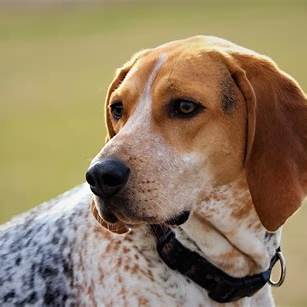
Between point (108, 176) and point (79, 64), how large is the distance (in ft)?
76.2

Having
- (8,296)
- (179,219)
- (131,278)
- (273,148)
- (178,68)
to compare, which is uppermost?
(178,68)

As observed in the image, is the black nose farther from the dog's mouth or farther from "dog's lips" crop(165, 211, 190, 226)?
"dog's lips" crop(165, 211, 190, 226)

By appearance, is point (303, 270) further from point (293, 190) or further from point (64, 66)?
point (64, 66)

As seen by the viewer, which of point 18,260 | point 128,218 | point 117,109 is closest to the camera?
point 128,218

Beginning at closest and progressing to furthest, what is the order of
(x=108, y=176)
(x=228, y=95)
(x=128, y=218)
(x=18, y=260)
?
1. (x=108, y=176)
2. (x=128, y=218)
3. (x=228, y=95)
4. (x=18, y=260)

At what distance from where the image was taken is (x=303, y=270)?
10.0 meters

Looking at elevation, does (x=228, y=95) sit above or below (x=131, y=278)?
above

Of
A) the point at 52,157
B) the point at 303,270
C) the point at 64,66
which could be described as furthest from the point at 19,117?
the point at 303,270

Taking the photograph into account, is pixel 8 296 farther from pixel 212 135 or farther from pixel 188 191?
pixel 212 135

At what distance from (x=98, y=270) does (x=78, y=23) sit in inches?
1174

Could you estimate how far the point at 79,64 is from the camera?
91.0ft

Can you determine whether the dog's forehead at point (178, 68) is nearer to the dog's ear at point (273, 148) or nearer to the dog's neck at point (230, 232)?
the dog's ear at point (273, 148)

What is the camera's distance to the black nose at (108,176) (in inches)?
185

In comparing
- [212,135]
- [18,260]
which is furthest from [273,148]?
[18,260]
